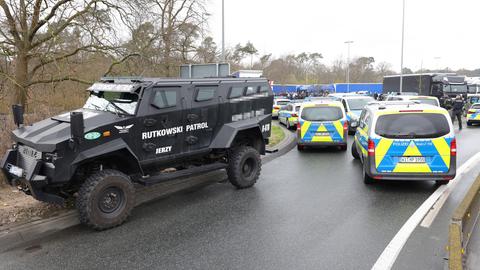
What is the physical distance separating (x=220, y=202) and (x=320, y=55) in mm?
95059

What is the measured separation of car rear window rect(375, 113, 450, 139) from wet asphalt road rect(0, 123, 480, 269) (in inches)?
44.1

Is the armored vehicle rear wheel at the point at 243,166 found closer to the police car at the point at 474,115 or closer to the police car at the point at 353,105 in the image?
the police car at the point at 353,105

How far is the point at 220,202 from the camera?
7004 mm

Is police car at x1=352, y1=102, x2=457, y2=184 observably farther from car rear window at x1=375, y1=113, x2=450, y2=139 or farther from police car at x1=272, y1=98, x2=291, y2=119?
police car at x1=272, y1=98, x2=291, y2=119

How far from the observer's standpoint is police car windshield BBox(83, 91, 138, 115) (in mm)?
6129

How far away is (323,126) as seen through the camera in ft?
40.8

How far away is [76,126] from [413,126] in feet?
19.7

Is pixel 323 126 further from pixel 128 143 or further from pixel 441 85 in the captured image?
pixel 441 85

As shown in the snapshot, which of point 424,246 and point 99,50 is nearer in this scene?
point 424,246

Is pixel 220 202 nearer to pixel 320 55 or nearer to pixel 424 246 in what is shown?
pixel 424 246

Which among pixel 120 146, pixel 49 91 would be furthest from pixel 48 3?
pixel 120 146

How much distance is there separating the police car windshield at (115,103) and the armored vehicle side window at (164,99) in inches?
13.2

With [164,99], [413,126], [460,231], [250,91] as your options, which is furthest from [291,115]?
[460,231]

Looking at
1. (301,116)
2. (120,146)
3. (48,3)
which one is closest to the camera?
(120,146)
